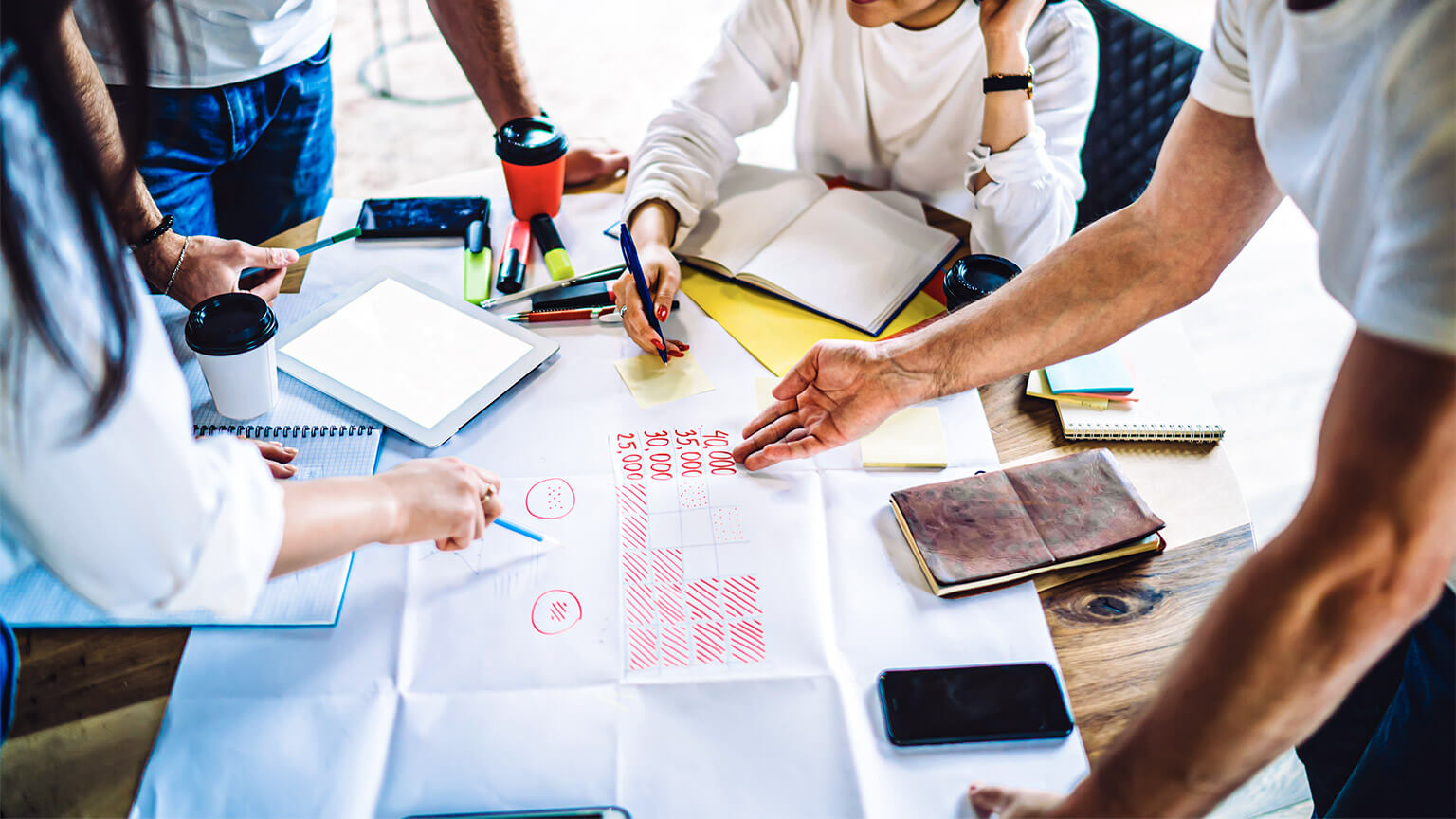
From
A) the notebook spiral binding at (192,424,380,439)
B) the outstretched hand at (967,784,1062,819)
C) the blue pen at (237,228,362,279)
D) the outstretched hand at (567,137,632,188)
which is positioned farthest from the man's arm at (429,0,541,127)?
the outstretched hand at (967,784,1062,819)

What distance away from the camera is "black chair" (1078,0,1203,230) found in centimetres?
148

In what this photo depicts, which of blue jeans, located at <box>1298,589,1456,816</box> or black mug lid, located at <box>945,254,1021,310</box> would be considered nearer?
blue jeans, located at <box>1298,589,1456,816</box>

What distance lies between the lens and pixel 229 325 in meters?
0.99

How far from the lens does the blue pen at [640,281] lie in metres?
1.12

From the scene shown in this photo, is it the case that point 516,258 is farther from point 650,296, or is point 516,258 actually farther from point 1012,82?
point 1012,82

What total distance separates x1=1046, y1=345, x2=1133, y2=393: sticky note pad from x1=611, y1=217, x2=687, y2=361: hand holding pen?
472mm

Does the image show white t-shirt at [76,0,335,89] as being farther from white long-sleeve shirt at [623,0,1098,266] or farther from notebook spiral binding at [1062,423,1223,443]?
notebook spiral binding at [1062,423,1223,443]

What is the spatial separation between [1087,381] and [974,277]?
204 mm

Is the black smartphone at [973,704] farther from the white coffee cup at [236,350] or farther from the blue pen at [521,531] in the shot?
Answer: the white coffee cup at [236,350]

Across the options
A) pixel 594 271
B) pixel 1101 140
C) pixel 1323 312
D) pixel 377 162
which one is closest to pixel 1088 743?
pixel 594 271

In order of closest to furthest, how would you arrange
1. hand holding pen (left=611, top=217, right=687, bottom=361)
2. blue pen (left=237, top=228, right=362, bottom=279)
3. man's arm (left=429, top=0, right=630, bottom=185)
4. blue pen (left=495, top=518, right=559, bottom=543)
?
1. blue pen (left=495, top=518, right=559, bottom=543)
2. hand holding pen (left=611, top=217, right=687, bottom=361)
3. blue pen (left=237, top=228, right=362, bottom=279)
4. man's arm (left=429, top=0, right=630, bottom=185)

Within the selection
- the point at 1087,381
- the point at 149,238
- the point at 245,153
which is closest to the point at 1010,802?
the point at 1087,381

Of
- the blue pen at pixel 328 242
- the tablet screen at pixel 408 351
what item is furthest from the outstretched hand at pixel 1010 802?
the blue pen at pixel 328 242

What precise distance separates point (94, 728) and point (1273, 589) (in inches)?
37.3
